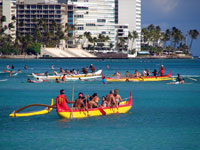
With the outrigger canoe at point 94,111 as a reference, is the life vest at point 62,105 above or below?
above

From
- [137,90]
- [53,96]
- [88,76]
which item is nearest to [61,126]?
[53,96]

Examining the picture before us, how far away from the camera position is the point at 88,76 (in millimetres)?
73312

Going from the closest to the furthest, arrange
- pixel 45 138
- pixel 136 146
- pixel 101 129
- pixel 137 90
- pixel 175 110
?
pixel 136 146 → pixel 45 138 → pixel 101 129 → pixel 175 110 → pixel 137 90

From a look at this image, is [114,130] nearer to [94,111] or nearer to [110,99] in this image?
[94,111]

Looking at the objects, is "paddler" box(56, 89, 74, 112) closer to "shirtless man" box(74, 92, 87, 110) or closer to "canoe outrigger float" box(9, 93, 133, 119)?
"canoe outrigger float" box(9, 93, 133, 119)

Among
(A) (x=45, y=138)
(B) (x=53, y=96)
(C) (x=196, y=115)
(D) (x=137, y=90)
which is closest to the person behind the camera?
(A) (x=45, y=138)

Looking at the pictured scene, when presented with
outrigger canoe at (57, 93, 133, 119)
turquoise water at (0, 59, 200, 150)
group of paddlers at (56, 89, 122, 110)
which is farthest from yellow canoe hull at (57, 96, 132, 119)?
turquoise water at (0, 59, 200, 150)

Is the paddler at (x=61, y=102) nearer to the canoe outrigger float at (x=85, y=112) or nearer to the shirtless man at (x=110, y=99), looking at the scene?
the canoe outrigger float at (x=85, y=112)

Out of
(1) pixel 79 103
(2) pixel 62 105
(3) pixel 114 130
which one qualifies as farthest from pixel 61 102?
(3) pixel 114 130

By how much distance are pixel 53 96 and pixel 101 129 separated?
20926 mm

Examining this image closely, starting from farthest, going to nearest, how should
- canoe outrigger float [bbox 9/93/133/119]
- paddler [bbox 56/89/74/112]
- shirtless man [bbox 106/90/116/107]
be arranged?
shirtless man [bbox 106/90/116/107], canoe outrigger float [bbox 9/93/133/119], paddler [bbox 56/89/74/112]

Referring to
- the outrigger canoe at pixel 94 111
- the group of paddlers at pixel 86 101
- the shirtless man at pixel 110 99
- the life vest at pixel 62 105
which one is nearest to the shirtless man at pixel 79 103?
the group of paddlers at pixel 86 101

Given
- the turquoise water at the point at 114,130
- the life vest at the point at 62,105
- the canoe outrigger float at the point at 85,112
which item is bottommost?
the turquoise water at the point at 114,130

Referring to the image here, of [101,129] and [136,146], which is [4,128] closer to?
[101,129]
